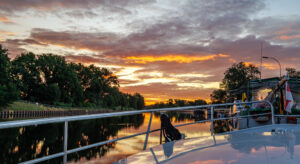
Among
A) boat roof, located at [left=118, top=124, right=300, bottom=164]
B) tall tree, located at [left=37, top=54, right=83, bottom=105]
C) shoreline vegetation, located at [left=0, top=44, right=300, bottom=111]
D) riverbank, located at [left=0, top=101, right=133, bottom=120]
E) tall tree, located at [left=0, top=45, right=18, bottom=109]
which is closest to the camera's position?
boat roof, located at [left=118, top=124, right=300, bottom=164]

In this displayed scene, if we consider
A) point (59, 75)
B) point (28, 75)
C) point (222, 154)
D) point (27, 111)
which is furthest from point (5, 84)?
point (222, 154)

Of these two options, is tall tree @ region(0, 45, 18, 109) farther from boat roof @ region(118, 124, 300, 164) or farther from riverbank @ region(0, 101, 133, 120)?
boat roof @ region(118, 124, 300, 164)

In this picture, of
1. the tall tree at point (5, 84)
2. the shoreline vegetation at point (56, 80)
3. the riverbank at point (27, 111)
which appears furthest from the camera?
the shoreline vegetation at point (56, 80)

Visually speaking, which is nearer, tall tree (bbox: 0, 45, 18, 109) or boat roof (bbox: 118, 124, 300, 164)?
boat roof (bbox: 118, 124, 300, 164)

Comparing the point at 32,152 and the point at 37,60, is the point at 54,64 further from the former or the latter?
the point at 32,152

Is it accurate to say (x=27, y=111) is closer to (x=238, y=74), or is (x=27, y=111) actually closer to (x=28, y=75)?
(x=28, y=75)

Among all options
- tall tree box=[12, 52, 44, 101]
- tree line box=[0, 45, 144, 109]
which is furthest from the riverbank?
tall tree box=[12, 52, 44, 101]

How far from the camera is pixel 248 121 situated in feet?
57.5

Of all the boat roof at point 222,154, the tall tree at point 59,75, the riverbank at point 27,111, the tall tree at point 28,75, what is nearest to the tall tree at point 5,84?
the riverbank at point 27,111

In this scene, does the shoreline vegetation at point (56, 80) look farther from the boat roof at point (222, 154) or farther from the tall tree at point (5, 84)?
the boat roof at point (222, 154)

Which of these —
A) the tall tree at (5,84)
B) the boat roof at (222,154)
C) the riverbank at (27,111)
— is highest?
the tall tree at (5,84)

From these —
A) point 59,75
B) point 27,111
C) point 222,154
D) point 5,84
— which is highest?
point 59,75

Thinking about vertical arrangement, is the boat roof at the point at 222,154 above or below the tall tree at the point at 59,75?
below

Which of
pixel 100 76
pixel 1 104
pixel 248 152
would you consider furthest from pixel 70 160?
pixel 100 76
